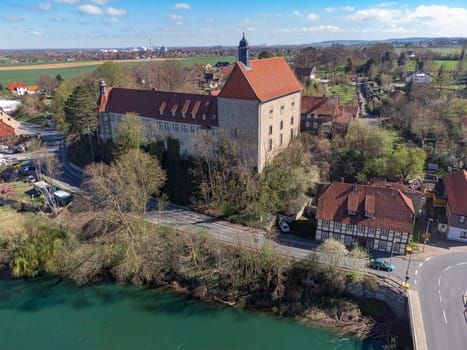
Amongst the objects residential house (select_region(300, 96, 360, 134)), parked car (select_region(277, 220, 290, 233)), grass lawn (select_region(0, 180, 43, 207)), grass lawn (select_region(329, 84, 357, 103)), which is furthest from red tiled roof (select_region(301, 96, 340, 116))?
grass lawn (select_region(0, 180, 43, 207))

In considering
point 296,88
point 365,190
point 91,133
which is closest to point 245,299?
point 365,190

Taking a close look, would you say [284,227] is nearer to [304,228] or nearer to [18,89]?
[304,228]

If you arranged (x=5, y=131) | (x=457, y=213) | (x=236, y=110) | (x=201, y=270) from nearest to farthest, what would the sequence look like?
(x=201, y=270) → (x=457, y=213) → (x=236, y=110) → (x=5, y=131)

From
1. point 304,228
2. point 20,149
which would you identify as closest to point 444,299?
point 304,228

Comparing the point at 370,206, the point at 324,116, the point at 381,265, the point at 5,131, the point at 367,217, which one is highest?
the point at 324,116

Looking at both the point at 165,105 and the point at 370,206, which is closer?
the point at 370,206

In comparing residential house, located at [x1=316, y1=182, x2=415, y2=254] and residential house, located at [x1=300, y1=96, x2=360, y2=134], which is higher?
residential house, located at [x1=300, y1=96, x2=360, y2=134]

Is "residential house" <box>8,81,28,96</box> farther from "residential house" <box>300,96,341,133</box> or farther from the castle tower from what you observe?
"residential house" <box>300,96,341,133</box>

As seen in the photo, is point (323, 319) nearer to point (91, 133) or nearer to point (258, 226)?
point (258, 226)
